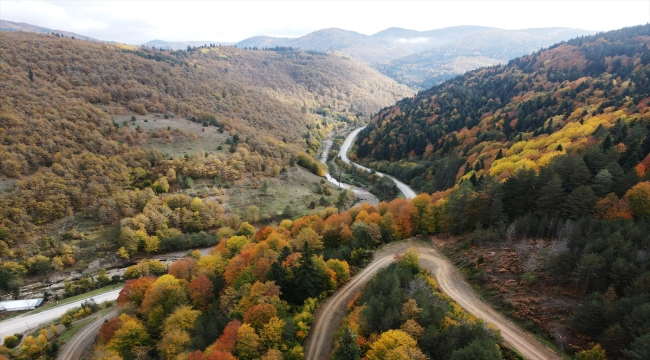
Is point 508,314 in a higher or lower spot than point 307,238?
higher

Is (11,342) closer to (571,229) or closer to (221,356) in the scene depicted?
(221,356)

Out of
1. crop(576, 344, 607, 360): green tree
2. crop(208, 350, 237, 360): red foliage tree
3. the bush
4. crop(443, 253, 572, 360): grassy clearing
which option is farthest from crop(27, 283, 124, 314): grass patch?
crop(576, 344, 607, 360): green tree

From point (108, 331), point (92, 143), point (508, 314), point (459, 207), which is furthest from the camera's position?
point (92, 143)

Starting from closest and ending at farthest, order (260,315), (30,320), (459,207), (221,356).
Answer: (221,356)
(260,315)
(459,207)
(30,320)

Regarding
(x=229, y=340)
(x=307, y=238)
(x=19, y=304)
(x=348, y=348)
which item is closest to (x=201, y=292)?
(x=229, y=340)

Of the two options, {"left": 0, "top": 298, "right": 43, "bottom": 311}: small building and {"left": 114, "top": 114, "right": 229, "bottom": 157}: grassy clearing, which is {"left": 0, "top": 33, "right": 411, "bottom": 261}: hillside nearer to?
{"left": 114, "top": 114, "right": 229, "bottom": 157}: grassy clearing

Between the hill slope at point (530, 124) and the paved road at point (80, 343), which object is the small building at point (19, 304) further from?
the hill slope at point (530, 124)

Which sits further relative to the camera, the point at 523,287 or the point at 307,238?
the point at 307,238
